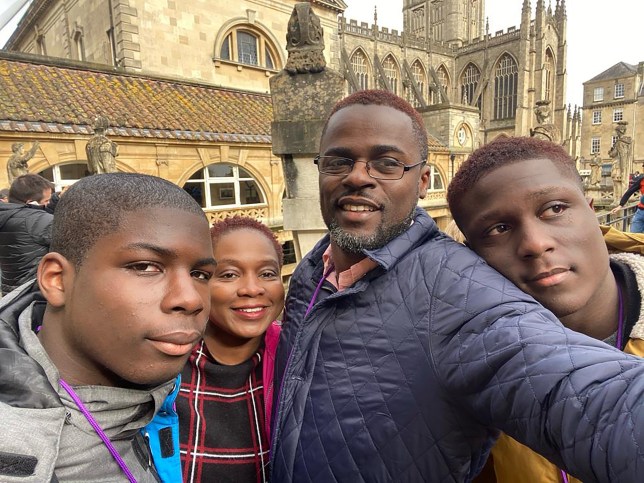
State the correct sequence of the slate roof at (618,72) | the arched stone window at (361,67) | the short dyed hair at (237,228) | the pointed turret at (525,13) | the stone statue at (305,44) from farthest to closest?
1. the slate roof at (618,72)
2. the pointed turret at (525,13)
3. the arched stone window at (361,67)
4. the stone statue at (305,44)
5. the short dyed hair at (237,228)

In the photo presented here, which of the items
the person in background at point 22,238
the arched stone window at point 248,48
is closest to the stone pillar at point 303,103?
the person in background at point 22,238

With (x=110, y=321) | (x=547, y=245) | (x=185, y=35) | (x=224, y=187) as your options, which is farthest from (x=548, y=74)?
(x=110, y=321)

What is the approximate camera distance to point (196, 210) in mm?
1112

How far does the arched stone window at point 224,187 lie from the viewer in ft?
31.6

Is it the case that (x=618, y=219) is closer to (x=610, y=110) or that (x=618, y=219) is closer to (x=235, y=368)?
(x=235, y=368)

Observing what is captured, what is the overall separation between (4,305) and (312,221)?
96.9 inches

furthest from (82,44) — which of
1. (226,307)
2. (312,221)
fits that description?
(226,307)

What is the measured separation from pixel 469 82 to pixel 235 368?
162ft

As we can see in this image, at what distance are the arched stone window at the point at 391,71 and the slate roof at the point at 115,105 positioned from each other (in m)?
29.6

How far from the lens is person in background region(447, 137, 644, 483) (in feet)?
3.66

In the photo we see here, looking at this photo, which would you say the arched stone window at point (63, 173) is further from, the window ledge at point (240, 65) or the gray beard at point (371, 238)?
the gray beard at point (371, 238)

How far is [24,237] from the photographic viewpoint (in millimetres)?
3535

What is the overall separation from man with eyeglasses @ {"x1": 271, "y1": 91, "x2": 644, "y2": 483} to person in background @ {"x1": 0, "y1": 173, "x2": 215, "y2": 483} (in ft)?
1.45

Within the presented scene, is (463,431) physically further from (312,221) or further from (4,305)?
(312,221)
